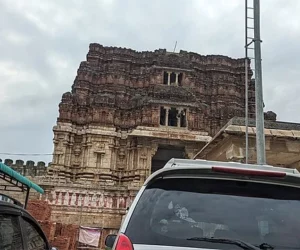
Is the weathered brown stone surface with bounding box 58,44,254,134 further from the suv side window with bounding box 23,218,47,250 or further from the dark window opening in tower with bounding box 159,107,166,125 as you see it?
the suv side window with bounding box 23,218,47,250

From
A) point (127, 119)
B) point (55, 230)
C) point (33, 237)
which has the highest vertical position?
point (127, 119)

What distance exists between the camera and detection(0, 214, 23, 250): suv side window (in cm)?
255

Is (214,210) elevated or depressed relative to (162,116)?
depressed

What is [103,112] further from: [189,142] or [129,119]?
[189,142]

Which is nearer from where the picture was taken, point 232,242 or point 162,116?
point 232,242

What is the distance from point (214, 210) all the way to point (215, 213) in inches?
0.7

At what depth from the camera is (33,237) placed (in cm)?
332

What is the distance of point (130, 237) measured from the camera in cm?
189

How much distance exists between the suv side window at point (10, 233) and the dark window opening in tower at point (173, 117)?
21.8 metres

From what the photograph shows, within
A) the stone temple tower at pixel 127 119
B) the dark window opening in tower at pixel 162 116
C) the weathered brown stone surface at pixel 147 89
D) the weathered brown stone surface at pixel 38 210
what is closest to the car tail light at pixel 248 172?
the weathered brown stone surface at pixel 38 210

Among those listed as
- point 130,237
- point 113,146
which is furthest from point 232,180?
point 113,146

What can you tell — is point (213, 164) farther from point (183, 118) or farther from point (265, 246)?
point (183, 118)

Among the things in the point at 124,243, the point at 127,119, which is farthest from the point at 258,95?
the point at 127,119

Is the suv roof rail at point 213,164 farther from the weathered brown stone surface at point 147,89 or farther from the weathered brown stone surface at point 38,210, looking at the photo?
the weathered brown stone surface at point 147,89
